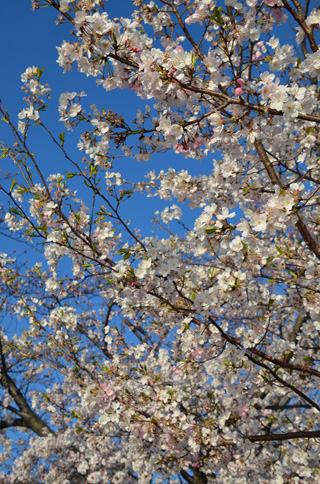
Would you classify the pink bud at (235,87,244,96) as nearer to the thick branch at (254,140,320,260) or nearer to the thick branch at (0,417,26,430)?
the thick branch at (254,140,320,260)

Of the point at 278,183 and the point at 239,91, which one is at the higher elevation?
the point at 278,183

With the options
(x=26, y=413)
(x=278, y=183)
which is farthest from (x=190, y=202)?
(x=26, y=413)

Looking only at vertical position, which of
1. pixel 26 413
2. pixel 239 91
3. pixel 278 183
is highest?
pixel 26 413

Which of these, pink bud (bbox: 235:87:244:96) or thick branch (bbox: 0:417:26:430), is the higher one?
thick branch (bbox: 0:417:26:430)

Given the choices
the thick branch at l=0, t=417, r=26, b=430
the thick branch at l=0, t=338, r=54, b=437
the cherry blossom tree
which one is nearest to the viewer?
the cherry blossom tree

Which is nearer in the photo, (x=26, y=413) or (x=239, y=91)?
(x=239, y=91)

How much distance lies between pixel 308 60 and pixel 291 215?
37.8 inches

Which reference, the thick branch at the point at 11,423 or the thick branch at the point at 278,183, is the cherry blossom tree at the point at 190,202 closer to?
the thick branch at the point at 278,183

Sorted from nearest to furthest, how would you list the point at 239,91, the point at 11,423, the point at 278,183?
the point at 239,91, the point at 278,183, the point at 11,423

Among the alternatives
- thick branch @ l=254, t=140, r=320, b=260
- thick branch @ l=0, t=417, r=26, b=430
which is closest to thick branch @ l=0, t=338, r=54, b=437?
thick branch @ l=0, t=417, r=26, b=430

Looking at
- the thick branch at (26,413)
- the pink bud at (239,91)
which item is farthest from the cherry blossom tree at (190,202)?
the thick branch at (26,413)

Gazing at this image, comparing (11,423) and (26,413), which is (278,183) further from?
(11,423)

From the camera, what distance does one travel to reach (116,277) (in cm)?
326

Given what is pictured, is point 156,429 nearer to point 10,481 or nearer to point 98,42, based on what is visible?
point 98,42
